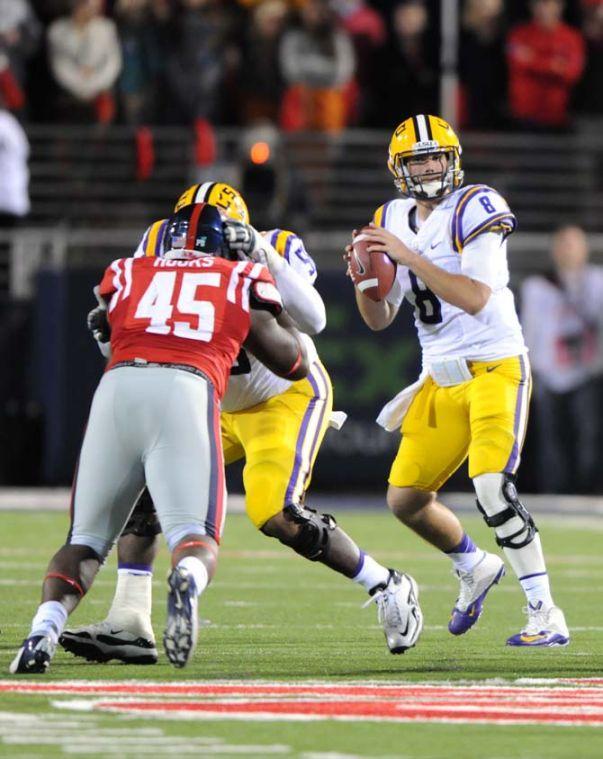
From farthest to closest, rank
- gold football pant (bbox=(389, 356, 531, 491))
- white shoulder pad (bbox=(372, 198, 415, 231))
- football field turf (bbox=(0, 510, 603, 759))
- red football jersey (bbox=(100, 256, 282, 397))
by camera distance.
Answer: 1. white shoulder pad (bbox=(372, 198, 415, 231))
2. gold football pant (bbox=(389, 356, 531, 491))
3. red football jersey (bbox=(100, 256, 282, 397))
4. football field turf (bbox=(0, 510, 603, 759))

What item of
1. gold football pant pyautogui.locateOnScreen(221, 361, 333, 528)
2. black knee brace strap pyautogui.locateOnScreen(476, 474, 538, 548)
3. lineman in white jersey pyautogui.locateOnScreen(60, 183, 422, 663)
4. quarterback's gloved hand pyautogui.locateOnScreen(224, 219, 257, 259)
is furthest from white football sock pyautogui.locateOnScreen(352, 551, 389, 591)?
quarterback's gloved hand pyautogui.locateOnScreen(224, 219, 257, 259)

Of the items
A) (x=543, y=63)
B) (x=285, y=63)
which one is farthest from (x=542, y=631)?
(x=543, y=63)

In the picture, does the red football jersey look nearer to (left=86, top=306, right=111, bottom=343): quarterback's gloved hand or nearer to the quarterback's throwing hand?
(left=86, top=306, right=111, bottom=343): quarterback's gloved hand

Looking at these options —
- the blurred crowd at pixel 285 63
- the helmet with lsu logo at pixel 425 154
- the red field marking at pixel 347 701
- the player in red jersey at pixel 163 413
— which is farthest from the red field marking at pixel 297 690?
the blurred crowd at pixel 285 63

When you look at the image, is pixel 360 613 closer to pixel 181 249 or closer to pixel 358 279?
pixel 358 279

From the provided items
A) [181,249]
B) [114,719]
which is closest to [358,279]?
[181,249]

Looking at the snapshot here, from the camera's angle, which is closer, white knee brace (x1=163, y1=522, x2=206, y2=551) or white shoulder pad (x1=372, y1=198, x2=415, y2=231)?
white knee brace (x1=163, y1=522, x2=206, y2=551)

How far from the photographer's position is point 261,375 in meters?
6.91

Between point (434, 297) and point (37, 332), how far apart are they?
25.7 ft

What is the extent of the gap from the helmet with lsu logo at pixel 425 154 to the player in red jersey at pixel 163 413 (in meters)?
1.41

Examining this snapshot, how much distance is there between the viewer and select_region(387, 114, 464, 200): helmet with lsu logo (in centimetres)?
721

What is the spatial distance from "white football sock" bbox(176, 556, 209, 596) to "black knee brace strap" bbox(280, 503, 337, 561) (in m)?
0.99

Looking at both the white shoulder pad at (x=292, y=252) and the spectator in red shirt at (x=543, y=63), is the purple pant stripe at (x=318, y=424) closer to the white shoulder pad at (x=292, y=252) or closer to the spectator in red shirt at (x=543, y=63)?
the white shoulder pad at (x=292, y=252)

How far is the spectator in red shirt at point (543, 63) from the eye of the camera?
605 inches
